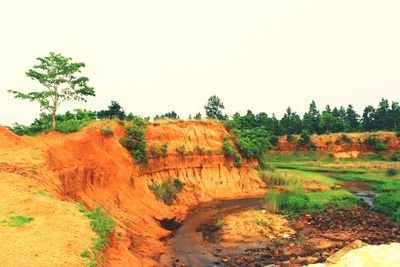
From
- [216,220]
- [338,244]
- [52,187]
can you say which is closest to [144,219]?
[216,220]

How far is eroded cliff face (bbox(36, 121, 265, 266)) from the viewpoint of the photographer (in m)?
16.3

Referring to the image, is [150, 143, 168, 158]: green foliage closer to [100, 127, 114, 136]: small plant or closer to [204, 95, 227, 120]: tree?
[100, 127, 114, 136]: small plant

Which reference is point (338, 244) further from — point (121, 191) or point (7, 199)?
point (7, 199)

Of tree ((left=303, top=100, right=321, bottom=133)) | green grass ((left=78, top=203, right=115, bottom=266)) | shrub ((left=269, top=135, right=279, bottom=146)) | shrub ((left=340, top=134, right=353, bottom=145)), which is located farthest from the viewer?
tree ((left=303, top=100, right=321, bottom=133))

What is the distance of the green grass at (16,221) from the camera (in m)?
10.2

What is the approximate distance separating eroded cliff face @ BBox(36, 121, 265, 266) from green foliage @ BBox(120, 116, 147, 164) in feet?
2.14

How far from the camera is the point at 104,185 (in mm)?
19969

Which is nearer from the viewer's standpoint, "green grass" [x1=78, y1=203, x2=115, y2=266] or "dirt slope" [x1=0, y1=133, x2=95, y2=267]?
"dirt slope" [x1=0, y1=133, x2=95, y2=267]

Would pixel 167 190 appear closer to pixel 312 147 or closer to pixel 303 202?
pixel 303 202

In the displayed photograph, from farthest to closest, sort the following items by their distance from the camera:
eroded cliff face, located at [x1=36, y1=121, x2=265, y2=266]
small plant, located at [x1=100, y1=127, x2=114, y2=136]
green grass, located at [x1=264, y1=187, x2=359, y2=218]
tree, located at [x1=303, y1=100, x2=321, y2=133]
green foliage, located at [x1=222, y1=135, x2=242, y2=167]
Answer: tree, located at [x1=303, y1=100, x2=321, y2=133], green foliage, located at [x1=222, y1=135, x2=242, y2=167], small plant, located at [x1=100, y1=127, x2=114, y2=136], green grass, located at [x1=264, y1=187, x2=359, y2=218], eroded cliff face, located at [x1=36, y1=121, x2=265, y2=266]

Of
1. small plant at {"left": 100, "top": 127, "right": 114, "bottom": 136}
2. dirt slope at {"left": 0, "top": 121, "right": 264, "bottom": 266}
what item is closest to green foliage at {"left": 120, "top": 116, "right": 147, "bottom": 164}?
dirt slope at {"left": 0, "top": 121, "right": 264, "bottom": 266}

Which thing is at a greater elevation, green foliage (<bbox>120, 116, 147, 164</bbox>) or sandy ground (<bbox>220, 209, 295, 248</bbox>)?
green foliage (<bbox>120, 116, 147, 164</bbox>)

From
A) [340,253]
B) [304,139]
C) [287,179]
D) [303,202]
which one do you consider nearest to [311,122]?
[304,139]

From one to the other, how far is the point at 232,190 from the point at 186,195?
19.2 feet
